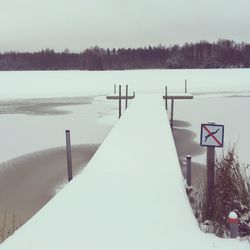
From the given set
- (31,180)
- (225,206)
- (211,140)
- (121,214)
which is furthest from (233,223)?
(31,180)

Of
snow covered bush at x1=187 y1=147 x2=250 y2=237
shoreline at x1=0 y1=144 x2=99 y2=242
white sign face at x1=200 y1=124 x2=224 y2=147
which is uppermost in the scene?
white sign face at x1=200 y1=124 x2=224 y2=147

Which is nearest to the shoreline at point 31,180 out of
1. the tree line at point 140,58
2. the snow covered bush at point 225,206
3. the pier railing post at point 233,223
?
the snow covered bush at point 225,206

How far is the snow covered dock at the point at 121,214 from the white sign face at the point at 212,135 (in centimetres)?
57

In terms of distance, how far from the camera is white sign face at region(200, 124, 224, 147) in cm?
451

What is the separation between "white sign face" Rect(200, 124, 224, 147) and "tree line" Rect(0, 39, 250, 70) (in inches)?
2578

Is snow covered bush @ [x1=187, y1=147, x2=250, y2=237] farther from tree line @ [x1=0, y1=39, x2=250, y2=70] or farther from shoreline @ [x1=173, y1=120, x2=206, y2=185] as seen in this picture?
tree line @ [x1=0, y1=39, x2=250, y2=70]

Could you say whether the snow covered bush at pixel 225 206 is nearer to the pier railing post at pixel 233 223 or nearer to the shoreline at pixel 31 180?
the pier railing post at pixel 233 223

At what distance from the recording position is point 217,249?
9.09 feet

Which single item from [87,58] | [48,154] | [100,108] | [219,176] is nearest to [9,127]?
[48,154]

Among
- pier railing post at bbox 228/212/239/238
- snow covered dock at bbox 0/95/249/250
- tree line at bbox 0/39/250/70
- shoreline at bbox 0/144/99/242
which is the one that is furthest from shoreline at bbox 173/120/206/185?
tree line at bbox 0/39/250/70

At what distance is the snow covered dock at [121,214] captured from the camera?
2863 millimetres

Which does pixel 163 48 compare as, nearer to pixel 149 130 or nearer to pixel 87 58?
pixel 87 58

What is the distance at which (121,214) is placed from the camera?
3.46 meters

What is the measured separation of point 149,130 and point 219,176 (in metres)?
3.93
